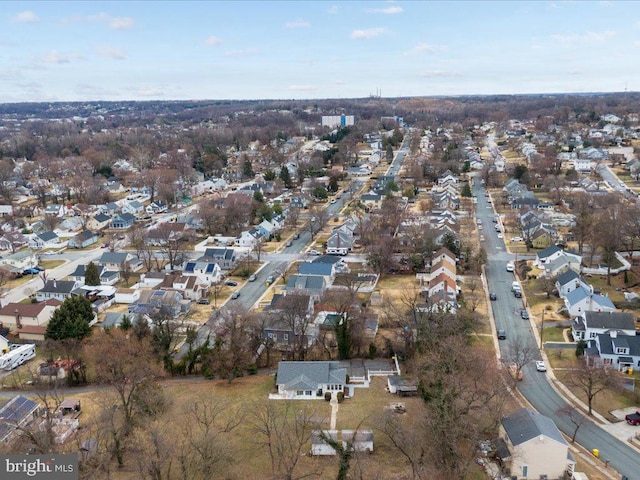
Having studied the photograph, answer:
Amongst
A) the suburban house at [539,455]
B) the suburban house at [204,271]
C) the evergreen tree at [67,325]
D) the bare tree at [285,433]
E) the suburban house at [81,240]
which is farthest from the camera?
the suburban house at [81,240]

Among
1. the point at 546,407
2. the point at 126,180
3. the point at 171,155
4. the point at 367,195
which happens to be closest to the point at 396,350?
the point at 546,407

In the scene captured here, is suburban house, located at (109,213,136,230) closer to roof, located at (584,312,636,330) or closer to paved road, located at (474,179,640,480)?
paved road, located at (474,179,640,480)

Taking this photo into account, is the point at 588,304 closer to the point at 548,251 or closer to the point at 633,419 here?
the point at 548,251

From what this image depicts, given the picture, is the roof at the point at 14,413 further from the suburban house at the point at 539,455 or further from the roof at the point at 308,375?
the suburban house at the point at 539,455

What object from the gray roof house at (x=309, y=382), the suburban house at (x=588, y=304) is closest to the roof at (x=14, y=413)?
the gray roof house at (x=309, y=382)

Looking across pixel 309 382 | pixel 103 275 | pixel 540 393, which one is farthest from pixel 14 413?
pixel 540 393

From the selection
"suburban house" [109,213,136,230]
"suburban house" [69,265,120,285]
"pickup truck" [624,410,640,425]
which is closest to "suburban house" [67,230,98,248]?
"suburban house" [109,213,136,230]

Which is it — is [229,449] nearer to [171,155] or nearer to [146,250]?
[146,250]
